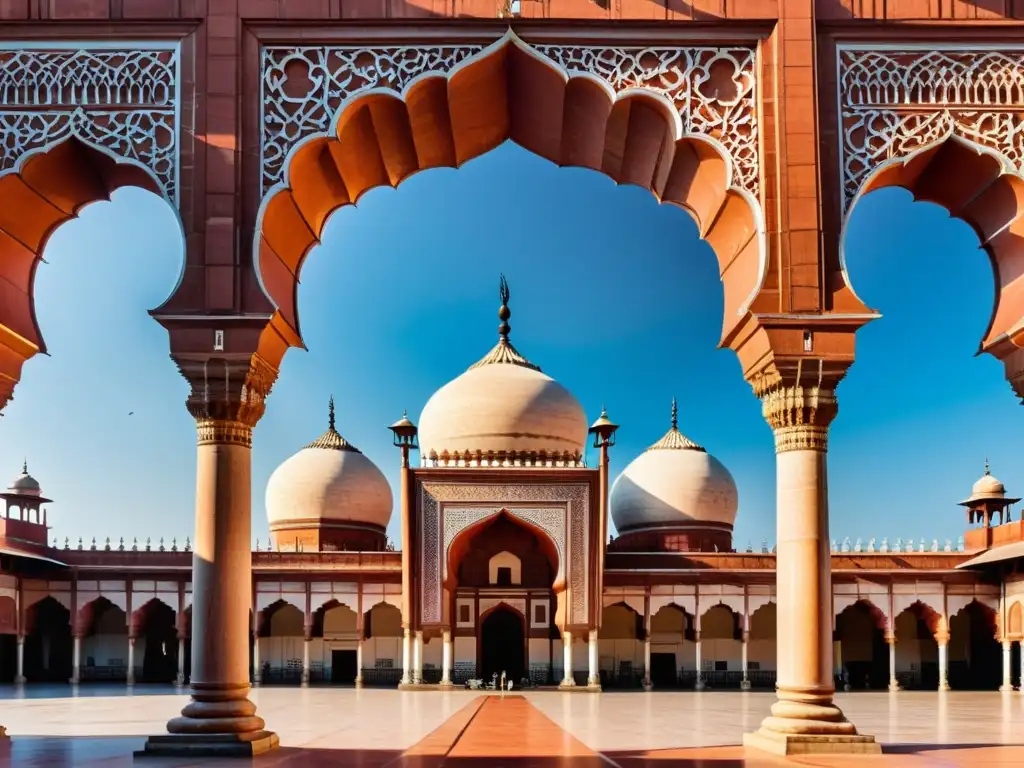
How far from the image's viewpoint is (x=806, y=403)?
8.59 metres

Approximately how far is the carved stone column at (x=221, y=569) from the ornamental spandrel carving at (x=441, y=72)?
1.38 m

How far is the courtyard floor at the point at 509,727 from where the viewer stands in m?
8.22

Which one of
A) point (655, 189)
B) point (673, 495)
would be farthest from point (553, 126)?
point (673, 495)

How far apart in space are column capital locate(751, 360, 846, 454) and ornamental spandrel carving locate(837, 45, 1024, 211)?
3.68ft

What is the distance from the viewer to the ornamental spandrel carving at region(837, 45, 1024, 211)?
8.66 meters

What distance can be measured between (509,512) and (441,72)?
53.2 ft

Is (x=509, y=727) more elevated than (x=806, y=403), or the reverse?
(x=806, y=403)

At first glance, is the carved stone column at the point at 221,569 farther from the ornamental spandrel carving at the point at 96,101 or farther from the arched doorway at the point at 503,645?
the arched doorway at the point at 503,645

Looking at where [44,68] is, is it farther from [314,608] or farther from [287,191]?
[314,608]

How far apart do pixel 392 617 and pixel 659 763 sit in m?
19.8

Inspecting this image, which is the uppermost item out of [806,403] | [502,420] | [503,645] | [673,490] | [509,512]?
[502,420]

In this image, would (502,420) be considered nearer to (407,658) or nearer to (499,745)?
(407,658)

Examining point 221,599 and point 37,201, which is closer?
point 221,599

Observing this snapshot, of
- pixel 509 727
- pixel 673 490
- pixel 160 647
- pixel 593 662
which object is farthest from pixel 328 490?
pixel 509 727
